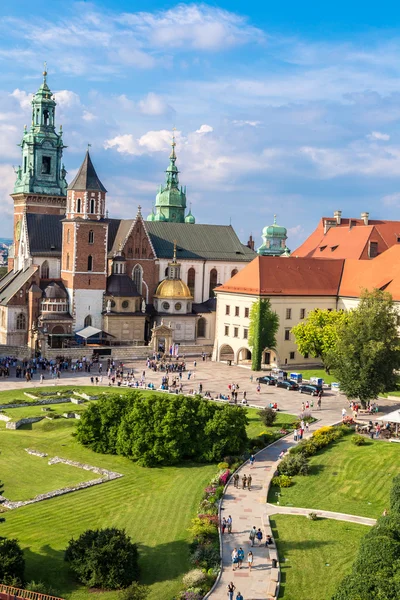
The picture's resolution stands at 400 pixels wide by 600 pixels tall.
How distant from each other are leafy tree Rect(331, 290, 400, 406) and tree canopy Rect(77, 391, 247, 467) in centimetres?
1103

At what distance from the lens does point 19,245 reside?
8912cm

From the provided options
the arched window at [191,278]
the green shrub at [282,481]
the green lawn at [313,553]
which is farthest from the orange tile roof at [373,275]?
the green lawn at [313,553]

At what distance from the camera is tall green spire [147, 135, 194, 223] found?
12400cm

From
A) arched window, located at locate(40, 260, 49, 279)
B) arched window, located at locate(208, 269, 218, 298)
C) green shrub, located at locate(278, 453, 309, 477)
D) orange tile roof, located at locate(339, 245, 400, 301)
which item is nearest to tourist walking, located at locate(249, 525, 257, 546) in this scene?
green shrub, located at locate(278, 453, 309, 477)

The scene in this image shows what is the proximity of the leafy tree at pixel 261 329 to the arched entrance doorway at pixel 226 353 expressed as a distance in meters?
5.73

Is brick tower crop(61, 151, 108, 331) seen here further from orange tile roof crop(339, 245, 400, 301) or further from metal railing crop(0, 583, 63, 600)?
metal railing crop(0, 583, 63, 600)

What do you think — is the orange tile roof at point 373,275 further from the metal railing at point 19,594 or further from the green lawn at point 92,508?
the metal railing at point 19,594

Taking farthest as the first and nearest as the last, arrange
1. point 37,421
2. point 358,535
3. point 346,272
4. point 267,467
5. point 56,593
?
1. point 346,272
2. point 37,421
3. point 267,467
4. point 358,535
5. point 56,593

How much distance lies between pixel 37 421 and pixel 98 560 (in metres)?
23.6

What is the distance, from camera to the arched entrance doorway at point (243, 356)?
76375mm

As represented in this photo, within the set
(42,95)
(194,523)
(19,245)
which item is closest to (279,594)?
(194,523)

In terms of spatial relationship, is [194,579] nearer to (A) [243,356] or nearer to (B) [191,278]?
(A) [243,356]

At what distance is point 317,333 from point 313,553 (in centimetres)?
3742

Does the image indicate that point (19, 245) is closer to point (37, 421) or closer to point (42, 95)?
point (42, 95)
